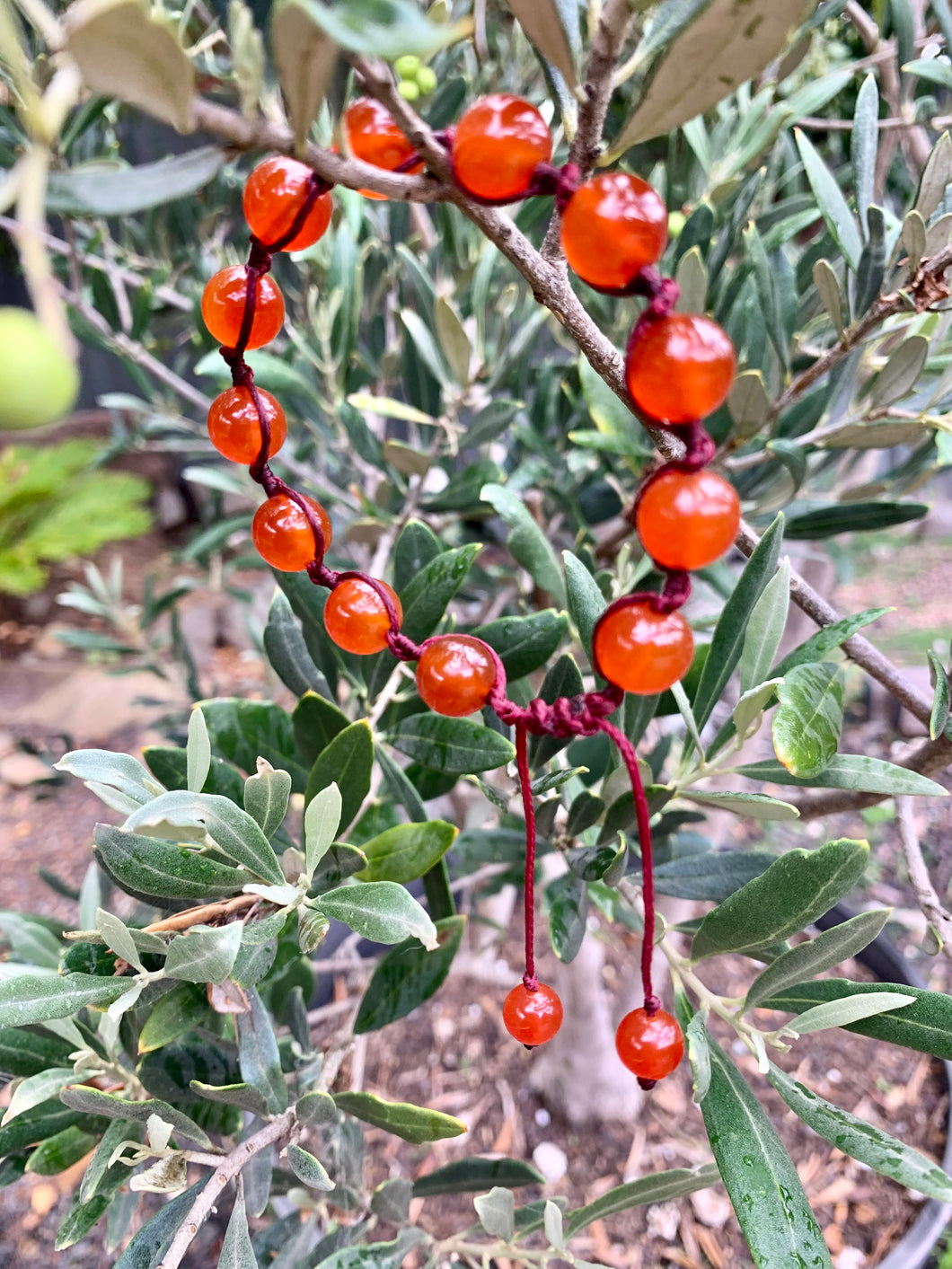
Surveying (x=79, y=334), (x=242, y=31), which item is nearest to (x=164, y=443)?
(x=79, y=334)

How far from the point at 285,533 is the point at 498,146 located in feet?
0.64

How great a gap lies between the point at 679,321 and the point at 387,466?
2.09 ft

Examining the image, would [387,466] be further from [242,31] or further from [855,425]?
[242,31]

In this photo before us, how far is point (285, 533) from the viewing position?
390mm

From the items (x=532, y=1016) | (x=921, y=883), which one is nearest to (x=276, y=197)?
(x=532, y=1016)

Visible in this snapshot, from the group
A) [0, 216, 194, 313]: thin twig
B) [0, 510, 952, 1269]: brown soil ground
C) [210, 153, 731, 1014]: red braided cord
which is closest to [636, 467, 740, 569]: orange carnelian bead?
[210, 153, 731, 1014]: red braided cord

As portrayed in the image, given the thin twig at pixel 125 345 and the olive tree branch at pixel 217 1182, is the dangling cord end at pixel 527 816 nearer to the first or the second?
the olive tree branch at pixel 217 1182

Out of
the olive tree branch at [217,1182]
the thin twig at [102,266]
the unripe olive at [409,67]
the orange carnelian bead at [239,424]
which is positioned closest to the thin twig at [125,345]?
the thin twig at [102,266]

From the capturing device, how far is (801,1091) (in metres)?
0.42

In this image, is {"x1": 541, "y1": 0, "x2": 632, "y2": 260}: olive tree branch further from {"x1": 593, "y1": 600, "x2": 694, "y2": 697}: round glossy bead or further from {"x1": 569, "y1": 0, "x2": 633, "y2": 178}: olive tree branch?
{"x1": 593, "y1": 600, "x2": 694, "y2": 697}: round glossy bead

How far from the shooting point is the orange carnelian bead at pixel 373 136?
319mm

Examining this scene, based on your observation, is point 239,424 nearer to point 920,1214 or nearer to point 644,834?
point 644,834

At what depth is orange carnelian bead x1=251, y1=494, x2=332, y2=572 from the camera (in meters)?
0.39

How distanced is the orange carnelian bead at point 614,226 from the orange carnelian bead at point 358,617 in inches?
7.3
